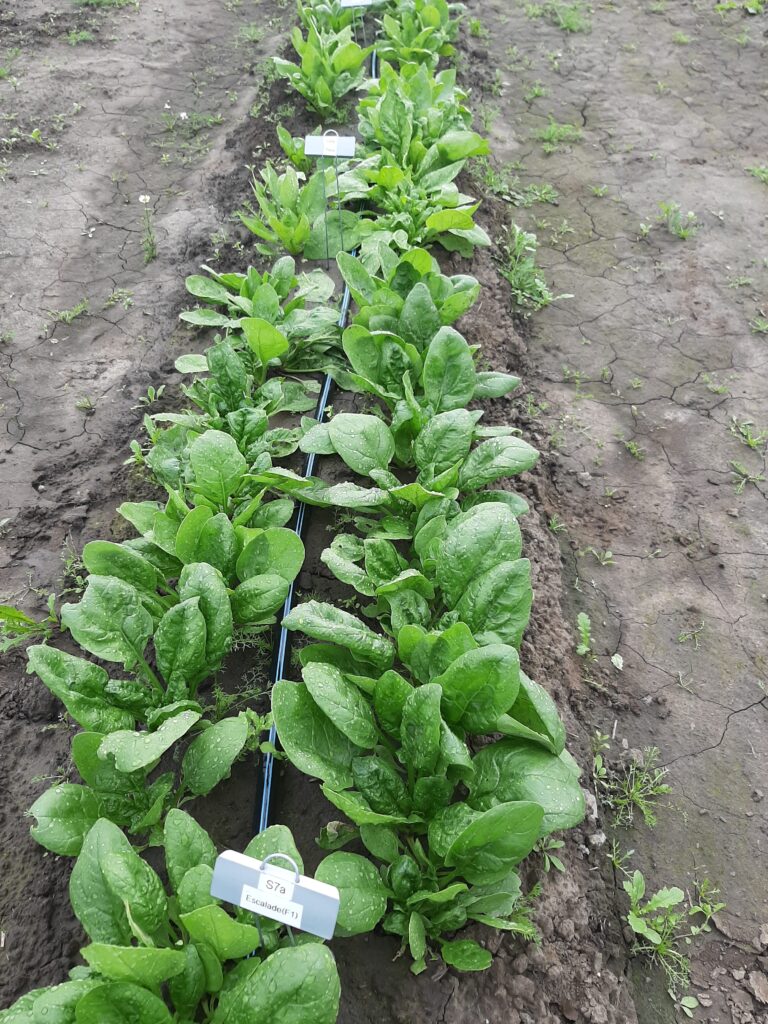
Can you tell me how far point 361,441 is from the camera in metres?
2.38

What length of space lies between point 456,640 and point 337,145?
2182 millimetres

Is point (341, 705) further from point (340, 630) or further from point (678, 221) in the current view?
point (678, 221)

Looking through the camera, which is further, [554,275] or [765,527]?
[554,275]

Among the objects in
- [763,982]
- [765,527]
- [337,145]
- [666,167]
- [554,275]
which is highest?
[337,145]

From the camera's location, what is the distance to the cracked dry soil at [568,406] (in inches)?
75.1

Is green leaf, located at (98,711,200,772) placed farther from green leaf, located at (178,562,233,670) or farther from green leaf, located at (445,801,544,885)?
green leaf, located at (445,801,544,885)

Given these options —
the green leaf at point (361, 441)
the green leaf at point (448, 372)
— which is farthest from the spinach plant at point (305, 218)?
the green leaf at point (361, 441)

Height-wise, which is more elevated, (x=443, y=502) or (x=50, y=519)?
(x=443, y=502)

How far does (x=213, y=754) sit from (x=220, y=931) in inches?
Result: 17.5

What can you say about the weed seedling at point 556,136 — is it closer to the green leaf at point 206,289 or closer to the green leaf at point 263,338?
the green leaf at point 206,289

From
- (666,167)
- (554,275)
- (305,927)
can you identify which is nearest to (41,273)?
(554,275)

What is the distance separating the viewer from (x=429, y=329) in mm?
2742

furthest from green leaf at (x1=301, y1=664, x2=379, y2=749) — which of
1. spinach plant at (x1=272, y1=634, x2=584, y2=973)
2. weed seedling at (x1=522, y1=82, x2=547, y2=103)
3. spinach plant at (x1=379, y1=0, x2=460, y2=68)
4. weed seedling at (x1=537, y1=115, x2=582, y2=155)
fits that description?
weed seedling at (x1=522, y1=82, x2=547, y2=103)

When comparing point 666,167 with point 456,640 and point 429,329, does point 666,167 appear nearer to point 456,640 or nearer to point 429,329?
point 429,329
